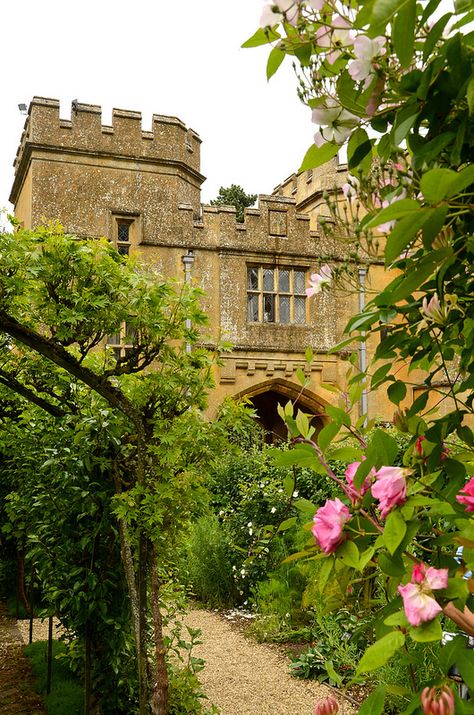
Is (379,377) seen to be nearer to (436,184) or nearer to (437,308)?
(437,308)

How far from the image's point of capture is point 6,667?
18.0 ft

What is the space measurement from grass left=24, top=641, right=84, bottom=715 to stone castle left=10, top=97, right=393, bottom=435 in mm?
8592

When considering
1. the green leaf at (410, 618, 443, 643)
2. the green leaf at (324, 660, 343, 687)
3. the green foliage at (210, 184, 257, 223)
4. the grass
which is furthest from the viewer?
the green foliage at (210, 184, 257, 223)

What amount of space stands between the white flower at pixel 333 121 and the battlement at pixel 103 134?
14.4 m

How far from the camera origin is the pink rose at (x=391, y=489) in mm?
762

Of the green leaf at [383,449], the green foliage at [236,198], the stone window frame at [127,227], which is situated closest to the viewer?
the green leaf at [383,449]

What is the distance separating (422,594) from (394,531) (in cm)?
7

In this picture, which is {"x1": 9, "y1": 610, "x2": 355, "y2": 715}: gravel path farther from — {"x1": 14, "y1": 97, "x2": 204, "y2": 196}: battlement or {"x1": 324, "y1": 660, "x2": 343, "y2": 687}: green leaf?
{"x1": 14, "y1": 97, "x2": 204, "y2": 196}: battlement

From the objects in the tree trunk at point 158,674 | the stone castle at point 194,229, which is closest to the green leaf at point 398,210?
the tree trunk at point 158,674

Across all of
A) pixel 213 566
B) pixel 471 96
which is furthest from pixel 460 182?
pixel 213 566

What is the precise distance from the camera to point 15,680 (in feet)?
16.8

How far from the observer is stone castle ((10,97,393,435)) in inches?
566

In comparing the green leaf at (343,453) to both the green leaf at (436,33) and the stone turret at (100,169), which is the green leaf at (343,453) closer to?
the green leaf at (436,33)

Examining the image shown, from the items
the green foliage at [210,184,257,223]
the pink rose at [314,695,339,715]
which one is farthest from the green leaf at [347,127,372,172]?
the green foliage at [210,184,257,223]
